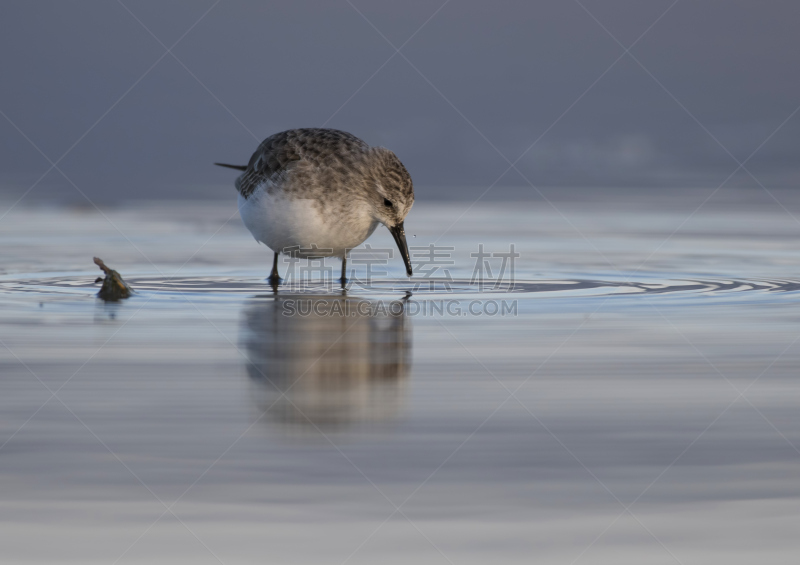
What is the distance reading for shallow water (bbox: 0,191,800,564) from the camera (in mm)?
3018

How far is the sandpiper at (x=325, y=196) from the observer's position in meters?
7.96

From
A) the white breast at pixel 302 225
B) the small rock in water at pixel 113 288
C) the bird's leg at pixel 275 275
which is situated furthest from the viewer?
the bird's leg at pixel 275 275

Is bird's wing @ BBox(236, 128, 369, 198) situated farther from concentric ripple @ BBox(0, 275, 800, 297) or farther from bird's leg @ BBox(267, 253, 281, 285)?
concentric ripple @ BBox(0, 275, 800, 297)

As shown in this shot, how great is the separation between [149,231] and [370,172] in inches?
176

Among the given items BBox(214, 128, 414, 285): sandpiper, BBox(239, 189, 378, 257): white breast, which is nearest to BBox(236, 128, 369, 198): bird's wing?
BBox(214, 128, 414, 285): sandpiper

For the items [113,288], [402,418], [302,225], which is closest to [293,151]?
[302,225]

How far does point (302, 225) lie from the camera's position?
794 cm

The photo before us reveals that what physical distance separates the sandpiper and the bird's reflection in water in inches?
22.8

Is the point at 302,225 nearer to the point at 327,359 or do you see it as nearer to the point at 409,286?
the point at 409,286

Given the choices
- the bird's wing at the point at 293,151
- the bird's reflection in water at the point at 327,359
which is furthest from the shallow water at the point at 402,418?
the bird's wing at the point at 293,151

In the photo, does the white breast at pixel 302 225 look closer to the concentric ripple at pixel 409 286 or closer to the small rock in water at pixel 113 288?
the concentric ripple at pixel 409 286

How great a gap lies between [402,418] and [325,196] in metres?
3.90

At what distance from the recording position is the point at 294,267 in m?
9.77

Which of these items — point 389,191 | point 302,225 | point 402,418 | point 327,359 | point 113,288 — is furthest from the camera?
point 389,191
